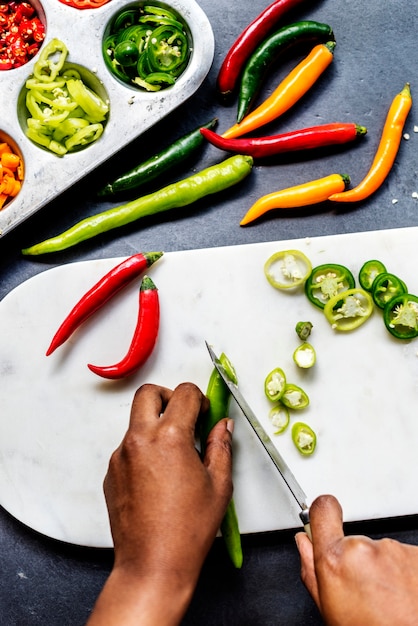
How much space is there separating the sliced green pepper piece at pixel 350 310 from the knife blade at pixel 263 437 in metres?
0.56

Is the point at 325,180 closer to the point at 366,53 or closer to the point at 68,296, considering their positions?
the point at 366,53

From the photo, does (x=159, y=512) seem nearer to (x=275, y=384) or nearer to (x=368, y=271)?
(x=275, y=384)

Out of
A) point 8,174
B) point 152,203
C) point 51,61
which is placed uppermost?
point 51,61

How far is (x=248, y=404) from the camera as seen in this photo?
10.2 ft

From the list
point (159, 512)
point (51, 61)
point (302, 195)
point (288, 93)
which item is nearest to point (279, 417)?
point (159, 512)

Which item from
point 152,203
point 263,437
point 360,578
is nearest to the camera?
point 360,578

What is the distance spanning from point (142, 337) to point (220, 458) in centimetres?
72

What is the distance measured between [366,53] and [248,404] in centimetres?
190

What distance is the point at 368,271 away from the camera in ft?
10.3

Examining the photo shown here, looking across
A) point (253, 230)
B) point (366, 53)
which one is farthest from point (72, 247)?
point (366, 53)

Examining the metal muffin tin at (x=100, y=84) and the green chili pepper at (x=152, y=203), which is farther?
the green chili pepper at (x=152, y=203)

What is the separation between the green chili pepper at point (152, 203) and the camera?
10.5 ft

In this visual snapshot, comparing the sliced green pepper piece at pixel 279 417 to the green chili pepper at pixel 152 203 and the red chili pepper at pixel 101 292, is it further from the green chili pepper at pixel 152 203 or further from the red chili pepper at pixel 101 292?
the green chili pepper at pixel 152 203

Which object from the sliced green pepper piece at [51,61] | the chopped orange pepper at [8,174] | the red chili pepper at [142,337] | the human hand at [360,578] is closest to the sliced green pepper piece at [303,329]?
the red chili pepper at [142,337]
